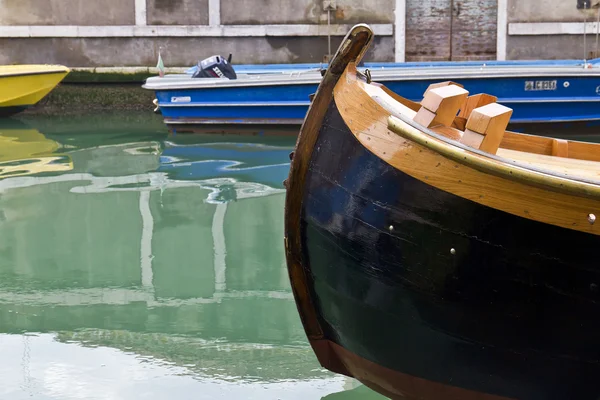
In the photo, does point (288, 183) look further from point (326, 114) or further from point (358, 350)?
point (358, 350)

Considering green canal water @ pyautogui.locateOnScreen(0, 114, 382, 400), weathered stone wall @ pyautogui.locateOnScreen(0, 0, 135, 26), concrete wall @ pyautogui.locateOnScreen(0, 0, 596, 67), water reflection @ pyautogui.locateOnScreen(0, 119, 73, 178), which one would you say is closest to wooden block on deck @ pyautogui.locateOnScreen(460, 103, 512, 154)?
green canal water @ pyautogui.locateOnScreen(0, 114, 382, 400)

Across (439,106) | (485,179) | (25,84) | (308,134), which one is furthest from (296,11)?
(485,179)

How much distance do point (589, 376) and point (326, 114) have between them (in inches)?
45.0

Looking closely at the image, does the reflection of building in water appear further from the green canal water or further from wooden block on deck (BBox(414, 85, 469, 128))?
wooden block on deck (BBox(414, 85, 469, 128))

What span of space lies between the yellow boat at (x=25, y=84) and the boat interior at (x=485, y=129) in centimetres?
993

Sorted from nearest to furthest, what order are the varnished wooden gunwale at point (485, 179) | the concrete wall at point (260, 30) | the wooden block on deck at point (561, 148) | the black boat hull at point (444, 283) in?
1. the varnished wooden gunwale at point (485, 179)
2. the black boat hull at point (444, 283)
3. the wooden block on deck at point (561, 148)
4. the concrete wall at point (260, 30)

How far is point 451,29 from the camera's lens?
13.9 metres

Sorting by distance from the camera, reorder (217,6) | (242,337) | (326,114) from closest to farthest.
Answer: (326,114)
(242,337)
(217,6)

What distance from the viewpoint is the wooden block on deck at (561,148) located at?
11.8 feet

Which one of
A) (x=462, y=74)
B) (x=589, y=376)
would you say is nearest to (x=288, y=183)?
(x=589, y=376)

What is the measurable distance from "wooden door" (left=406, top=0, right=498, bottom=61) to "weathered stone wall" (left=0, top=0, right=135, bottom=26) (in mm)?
4475

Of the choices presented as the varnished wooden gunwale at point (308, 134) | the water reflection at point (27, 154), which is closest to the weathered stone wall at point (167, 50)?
the water reflection at point (27, 154)

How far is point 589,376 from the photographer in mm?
2586

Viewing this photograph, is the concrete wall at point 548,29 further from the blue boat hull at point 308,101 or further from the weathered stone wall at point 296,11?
the blue boat hull at point 308,101
